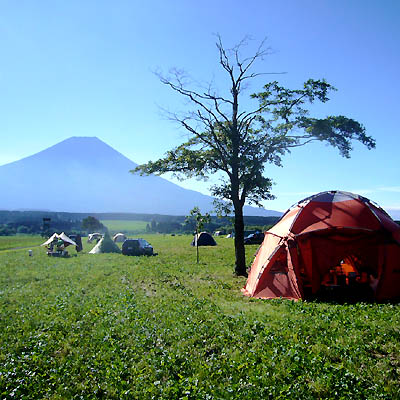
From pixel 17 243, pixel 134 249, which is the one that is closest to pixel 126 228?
pixel 17 243

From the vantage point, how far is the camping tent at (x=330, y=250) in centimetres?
1266

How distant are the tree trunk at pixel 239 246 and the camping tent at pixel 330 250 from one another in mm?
5306

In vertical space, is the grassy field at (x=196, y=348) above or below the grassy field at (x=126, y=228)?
above

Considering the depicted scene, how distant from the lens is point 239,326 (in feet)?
31.5

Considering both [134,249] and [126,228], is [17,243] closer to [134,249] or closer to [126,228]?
[134,249]

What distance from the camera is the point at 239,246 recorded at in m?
20.6

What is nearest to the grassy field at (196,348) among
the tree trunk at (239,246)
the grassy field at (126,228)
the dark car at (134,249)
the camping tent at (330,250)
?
the camping tent at (330,250)

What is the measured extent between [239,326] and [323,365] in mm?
3148

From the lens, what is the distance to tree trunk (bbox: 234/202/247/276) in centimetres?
2031

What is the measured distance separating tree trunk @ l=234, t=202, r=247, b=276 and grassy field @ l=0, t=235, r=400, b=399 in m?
6.24

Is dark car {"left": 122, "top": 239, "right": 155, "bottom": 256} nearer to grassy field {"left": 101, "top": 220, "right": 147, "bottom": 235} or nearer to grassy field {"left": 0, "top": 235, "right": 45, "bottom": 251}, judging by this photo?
grassy field {"left": 0, "top": 235, "right": 45, "bottom": 251}

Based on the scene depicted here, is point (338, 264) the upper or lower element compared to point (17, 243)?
upper

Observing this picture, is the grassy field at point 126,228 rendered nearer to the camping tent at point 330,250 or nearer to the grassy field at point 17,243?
the grassy field at point 17,243

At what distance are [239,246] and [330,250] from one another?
7.92 meters
